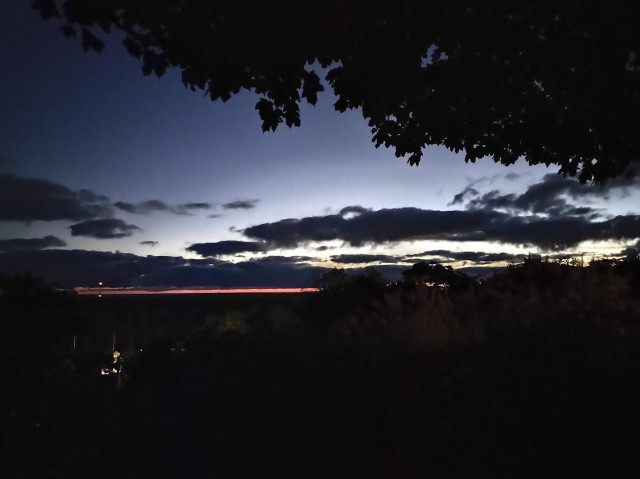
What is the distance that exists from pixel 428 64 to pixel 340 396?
4758 mm

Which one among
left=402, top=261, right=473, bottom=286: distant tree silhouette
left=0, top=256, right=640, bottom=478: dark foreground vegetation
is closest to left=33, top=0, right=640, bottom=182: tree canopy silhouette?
left=0, top=256, right=640, bottom=478: dark foreground vegetation

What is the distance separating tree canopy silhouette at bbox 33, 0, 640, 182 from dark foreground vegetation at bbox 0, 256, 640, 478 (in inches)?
99.9

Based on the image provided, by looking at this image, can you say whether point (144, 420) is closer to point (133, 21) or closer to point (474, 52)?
point (133, 21)

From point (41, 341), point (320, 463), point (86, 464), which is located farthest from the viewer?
point (41, 341)

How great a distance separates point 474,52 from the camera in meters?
8.39

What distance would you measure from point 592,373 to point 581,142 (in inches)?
158

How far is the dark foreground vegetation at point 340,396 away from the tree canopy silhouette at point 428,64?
2539 mm

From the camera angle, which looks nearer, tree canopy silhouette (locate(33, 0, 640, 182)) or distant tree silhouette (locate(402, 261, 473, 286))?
tree canopy silhouette (locate(33, 0, 640, 182))

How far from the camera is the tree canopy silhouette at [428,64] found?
694 centimetres

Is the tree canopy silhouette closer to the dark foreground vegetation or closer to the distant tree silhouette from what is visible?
the dark foreground vegetation

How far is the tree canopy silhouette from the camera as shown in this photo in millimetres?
6941

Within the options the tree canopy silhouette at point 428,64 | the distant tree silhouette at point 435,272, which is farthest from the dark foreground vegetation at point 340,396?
the distant tree silhouette at point 435,272

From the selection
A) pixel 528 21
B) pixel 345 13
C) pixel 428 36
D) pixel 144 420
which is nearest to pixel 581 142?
pixel 528 21

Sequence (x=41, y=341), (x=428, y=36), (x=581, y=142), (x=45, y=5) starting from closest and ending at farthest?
(x=45, y=5)
(x=428, y=36)
(x=41, y=341)
(x=581, y=142)
